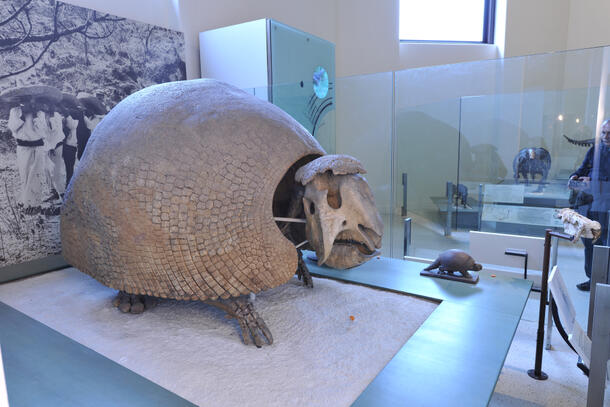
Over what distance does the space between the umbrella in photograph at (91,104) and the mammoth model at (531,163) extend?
341cm

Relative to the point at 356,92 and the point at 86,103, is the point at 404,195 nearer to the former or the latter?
the point at 356,92

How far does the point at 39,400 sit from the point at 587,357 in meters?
2.39

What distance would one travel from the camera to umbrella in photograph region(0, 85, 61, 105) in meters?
2.64

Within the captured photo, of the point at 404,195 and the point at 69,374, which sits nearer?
the point at 69,374

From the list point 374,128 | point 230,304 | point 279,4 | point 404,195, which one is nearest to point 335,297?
point 230,304

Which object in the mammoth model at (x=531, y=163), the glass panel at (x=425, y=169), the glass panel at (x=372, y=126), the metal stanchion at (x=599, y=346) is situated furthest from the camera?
the glass panel at (x=372, y=126)

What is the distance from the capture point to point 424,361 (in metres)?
1.64

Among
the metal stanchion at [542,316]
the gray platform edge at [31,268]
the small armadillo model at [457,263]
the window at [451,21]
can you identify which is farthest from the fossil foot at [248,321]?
the window at [451,21]

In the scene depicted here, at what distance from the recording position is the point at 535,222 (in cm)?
333

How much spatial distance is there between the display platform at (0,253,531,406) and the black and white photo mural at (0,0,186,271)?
83 centimetres

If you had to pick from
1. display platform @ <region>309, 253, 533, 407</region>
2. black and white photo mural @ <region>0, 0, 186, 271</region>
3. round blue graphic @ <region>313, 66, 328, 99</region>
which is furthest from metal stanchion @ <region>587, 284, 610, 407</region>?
black and white photo mural @ <region>0, 0, 186, 271</region>

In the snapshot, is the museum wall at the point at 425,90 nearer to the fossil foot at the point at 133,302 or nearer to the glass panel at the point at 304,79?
the glass panel at the point at 304,79

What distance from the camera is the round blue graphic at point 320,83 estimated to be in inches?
167

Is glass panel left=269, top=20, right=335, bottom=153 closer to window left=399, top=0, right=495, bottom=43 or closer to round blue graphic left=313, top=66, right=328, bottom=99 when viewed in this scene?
round blue graphic left=313, top=66, right=328, bottom=99
